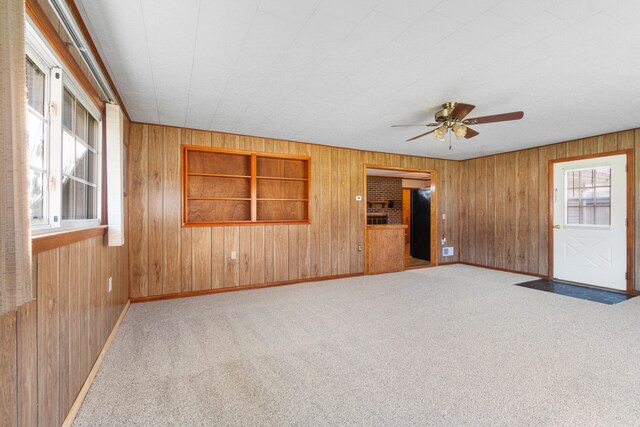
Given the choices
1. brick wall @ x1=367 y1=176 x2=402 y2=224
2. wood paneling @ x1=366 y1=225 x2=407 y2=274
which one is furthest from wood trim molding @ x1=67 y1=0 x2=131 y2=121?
brick wall @ x1=367 y1=176 x2=402 y2=224

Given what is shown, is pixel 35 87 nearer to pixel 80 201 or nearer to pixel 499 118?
pixel 80 201

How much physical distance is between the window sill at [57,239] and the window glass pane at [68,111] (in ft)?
2.29

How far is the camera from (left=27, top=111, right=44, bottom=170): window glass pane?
145 cm

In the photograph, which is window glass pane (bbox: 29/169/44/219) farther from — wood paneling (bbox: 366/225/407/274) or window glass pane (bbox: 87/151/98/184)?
wood paneling (bbox: 366/225/407/274)

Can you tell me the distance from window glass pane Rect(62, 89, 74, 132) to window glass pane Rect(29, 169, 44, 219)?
0.52 m

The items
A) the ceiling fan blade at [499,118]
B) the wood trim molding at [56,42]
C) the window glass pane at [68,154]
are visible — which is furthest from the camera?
the ceiling fan blade at [499,118]

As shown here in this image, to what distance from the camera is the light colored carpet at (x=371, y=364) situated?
67.4 inches

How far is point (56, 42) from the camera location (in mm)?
1620

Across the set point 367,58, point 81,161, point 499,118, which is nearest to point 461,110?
point 499,118

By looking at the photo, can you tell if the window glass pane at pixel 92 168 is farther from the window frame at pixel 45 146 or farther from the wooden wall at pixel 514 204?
the wooden wall at pixel 514 204

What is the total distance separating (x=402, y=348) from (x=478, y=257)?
184 inches

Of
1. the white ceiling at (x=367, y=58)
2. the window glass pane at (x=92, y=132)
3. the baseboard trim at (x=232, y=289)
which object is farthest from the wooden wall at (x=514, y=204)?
the window glass pane at (x=92, y=132)

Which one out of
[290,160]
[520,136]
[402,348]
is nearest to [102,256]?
[402,348]

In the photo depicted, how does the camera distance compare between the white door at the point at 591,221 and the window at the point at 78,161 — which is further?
the white door at the point at 591,221
